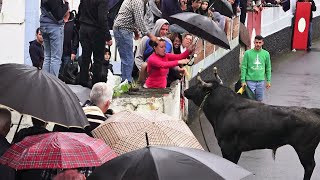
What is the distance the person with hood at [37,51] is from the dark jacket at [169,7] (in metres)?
2.78

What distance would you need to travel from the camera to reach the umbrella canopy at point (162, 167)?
527 cm

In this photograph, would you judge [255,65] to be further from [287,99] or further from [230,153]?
[230,153]

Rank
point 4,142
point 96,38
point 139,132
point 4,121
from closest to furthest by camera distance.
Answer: point 4,142
point 4,121
point 139,132
point 96,38

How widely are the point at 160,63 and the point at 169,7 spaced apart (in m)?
3.01

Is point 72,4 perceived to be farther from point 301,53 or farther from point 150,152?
point 301,53

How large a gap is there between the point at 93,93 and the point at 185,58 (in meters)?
4.05

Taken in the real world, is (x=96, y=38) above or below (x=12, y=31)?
above

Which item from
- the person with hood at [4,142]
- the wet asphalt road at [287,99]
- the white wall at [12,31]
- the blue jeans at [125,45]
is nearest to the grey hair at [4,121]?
the person with hood at [4,142]

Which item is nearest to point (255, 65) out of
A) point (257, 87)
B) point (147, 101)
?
point (257, 87)

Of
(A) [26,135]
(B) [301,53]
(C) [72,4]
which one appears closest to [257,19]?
(B) [301,53]

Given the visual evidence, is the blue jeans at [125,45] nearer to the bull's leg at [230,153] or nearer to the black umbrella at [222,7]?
the bull's leg at [230,153]

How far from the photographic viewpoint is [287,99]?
18.2m

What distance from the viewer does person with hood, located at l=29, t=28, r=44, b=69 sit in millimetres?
12781

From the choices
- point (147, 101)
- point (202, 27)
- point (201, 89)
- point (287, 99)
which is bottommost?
point (287, 99)
